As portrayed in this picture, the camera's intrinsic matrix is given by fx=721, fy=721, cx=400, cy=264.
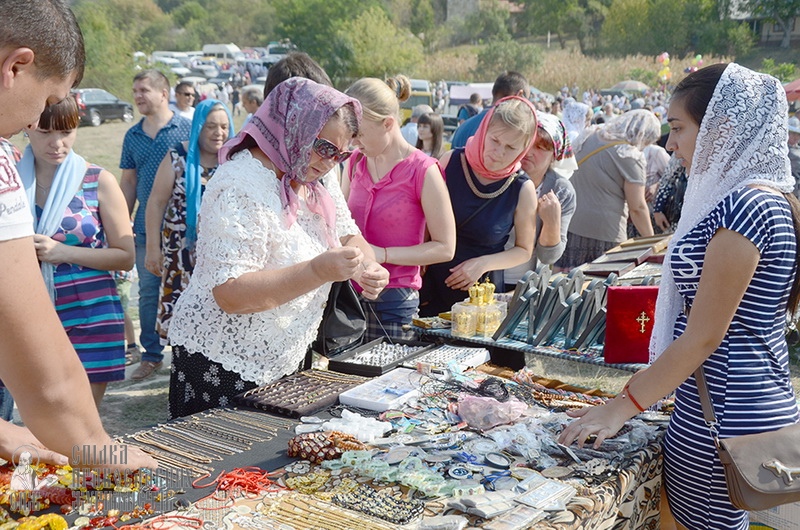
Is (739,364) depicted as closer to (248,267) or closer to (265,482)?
(265,482)

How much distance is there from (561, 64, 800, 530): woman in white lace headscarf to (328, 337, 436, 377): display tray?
765 millimetres

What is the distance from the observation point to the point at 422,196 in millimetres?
3078

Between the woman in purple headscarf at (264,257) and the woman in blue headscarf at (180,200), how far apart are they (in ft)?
6.28

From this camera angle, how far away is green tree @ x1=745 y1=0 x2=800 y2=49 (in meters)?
47.4

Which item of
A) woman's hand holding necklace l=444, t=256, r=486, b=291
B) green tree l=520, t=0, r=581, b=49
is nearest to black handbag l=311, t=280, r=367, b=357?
woman's hand holding necklace l=444, t=256, r=486, b=291

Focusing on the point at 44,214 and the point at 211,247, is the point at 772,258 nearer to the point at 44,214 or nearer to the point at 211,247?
the point at 211,247

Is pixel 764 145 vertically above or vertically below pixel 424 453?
above

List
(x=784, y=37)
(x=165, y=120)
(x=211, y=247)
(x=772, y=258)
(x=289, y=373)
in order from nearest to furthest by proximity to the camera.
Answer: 1. (x=772, y=258)
2. (x=211, y=247)
3. (x=289, y=373)
4. (x=165, y=120)
5. (x=784, y=37)

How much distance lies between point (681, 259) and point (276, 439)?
1195 mm

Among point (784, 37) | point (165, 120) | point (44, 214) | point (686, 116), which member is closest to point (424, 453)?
point (686, 116)

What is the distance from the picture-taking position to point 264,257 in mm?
2154

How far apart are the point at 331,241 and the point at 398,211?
74cm

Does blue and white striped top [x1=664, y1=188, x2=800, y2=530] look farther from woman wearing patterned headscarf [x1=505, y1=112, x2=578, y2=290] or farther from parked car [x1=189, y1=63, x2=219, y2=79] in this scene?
parked car [x1=189, y1=63, x2=219, y2=79]

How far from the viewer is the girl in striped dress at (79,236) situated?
2973 mm
